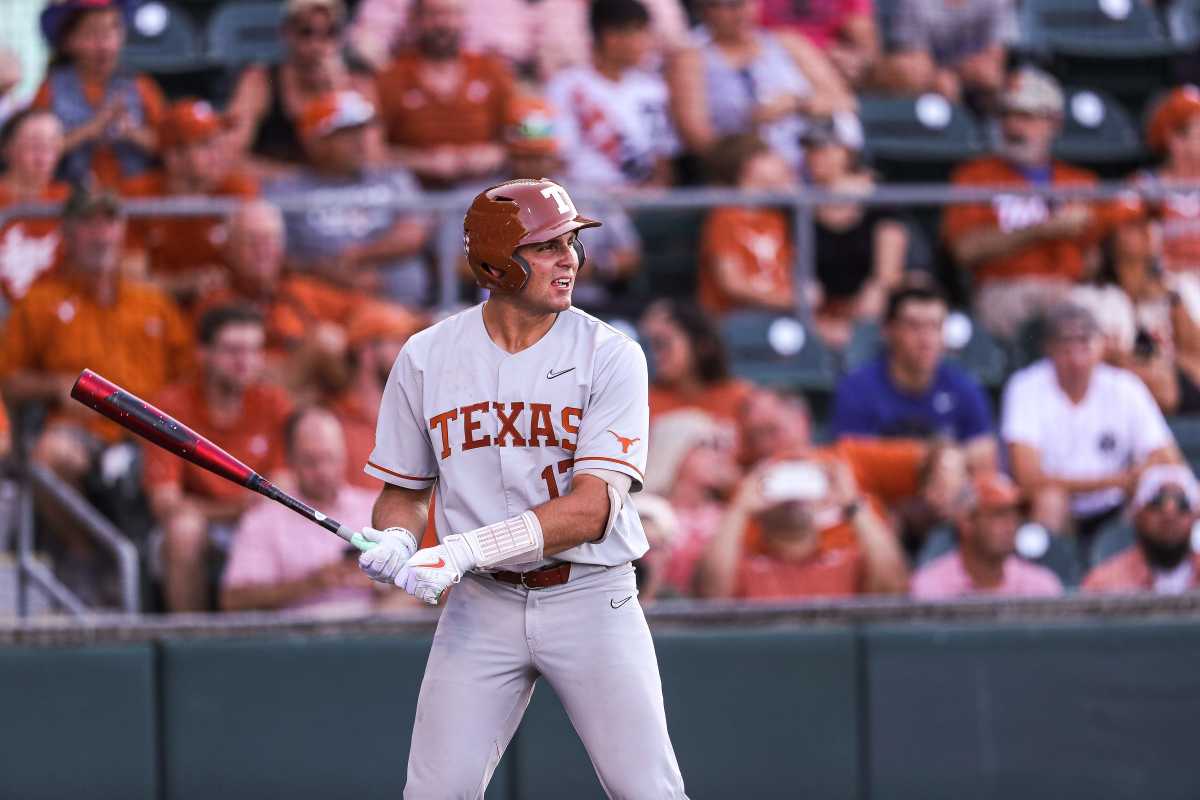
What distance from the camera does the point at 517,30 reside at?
26.9 feet

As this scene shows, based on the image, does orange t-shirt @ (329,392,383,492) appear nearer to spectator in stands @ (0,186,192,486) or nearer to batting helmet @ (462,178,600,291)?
spectator in stands @ (0,186,192,486)

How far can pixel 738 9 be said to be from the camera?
26.8 feet

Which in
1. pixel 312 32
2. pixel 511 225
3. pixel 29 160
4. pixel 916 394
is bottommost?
pixel 916 394

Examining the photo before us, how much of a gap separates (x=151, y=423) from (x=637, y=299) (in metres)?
3.30


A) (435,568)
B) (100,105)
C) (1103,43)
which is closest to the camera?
(435,568)

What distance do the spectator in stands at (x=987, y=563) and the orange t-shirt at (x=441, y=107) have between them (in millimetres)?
2808

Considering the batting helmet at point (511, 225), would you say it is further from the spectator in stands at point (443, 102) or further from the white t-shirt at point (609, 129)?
the white t-shirt at point (609, 129)

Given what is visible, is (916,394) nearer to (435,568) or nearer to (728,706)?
(728,706)

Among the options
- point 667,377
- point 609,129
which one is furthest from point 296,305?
point 609,129

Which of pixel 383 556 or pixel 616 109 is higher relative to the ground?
pixel 616 109

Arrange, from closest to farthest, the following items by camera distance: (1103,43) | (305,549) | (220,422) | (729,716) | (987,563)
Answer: (729,716)
(305,549)
(987,563)
(220,422)
(1103,43)

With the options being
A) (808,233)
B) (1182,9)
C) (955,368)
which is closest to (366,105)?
(808,233)

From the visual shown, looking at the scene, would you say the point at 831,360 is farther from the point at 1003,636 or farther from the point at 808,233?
the point at 1003,636

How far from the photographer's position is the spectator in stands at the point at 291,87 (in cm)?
739
